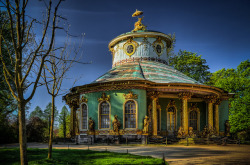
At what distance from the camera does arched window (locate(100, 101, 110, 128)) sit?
2034 cm

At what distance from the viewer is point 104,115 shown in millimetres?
20438

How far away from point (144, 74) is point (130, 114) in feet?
15.5

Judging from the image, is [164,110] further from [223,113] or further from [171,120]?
[223,113]

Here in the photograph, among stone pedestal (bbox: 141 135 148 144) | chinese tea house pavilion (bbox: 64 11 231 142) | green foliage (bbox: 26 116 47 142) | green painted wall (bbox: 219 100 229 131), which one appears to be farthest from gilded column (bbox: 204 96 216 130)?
green foliage (bbox: 26 116 47 142)

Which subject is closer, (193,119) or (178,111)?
(178,111)

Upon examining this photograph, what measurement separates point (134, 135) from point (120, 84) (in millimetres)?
4475

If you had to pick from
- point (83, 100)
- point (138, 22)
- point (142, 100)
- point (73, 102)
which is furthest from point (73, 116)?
point (138, 22)

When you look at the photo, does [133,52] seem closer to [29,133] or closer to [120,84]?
[120,84]

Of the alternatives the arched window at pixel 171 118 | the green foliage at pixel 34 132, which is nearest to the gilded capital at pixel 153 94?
the arched window at pixel 171 118

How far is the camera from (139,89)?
1975 centimetres

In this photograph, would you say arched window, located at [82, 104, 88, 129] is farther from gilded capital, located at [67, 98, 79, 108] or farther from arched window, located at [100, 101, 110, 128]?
gilded capital, located at [67, 98, 79, 108]

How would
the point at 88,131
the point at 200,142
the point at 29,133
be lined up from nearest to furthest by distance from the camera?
the point at 200,142 → the point at 88,131 → the point at 29,133

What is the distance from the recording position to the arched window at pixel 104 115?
2034 centimetres

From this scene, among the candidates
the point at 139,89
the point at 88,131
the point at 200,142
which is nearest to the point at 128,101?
the point at 139,89
